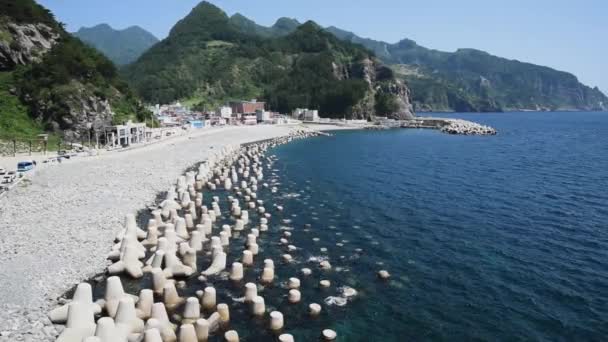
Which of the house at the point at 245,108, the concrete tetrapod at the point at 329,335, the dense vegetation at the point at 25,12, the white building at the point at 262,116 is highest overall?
the dense vegetation at the point at 25,12

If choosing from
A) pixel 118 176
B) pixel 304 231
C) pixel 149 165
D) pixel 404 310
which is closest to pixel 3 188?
pixel 118 176

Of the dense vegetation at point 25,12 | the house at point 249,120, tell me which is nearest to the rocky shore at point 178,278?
the dense vegetation at point 25,12

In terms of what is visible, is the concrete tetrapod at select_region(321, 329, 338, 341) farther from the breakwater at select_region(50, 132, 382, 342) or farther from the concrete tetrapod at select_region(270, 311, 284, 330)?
the concrete tetrapod at select_region(270, 311, 284, 330)

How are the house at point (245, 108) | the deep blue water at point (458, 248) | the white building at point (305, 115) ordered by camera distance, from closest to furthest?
the deep blue water at point (458, 248) < the house at point (245, 108) < the white building at point (305, 115)

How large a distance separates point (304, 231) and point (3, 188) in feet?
81.9

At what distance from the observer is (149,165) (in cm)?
5184

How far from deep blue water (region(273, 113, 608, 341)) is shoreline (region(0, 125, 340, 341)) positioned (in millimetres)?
10330

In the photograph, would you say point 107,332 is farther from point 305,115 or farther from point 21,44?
point 305,115

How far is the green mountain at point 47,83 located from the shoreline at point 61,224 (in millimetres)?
13557

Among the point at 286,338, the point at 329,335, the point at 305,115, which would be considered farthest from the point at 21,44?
the point at 305,115

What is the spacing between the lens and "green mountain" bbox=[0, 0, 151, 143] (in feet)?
206

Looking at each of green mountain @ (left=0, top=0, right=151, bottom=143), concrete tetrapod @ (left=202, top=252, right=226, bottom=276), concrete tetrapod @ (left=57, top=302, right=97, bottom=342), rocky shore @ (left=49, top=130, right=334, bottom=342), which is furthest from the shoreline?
green mountain @ (left=0, top=0, right=151, bottom=143)

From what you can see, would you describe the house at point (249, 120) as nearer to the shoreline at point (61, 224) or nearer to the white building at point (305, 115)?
the white building at point (305, 115)

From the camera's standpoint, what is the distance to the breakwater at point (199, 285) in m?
16.3
